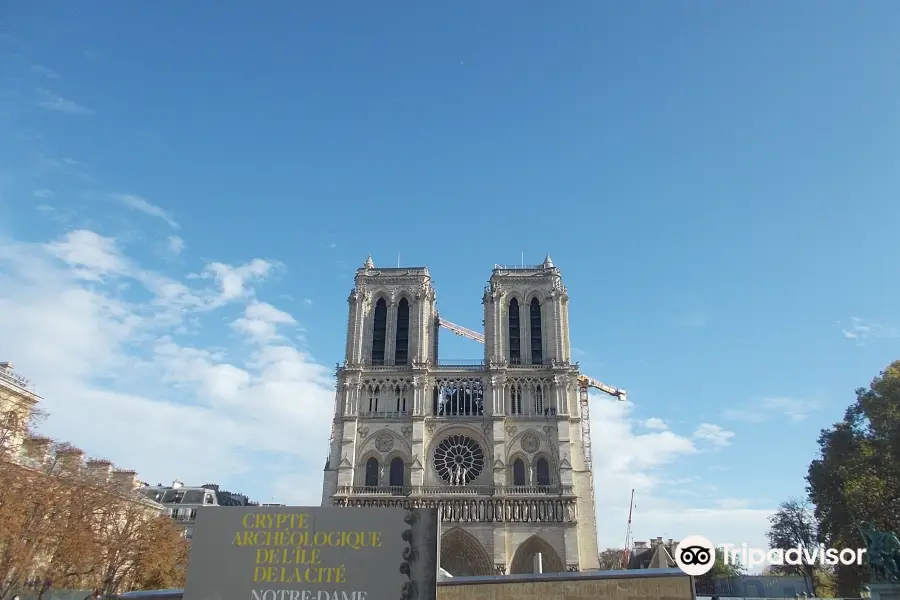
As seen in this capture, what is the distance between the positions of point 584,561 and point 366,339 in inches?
953

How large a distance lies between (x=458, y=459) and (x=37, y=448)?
98.3 feet

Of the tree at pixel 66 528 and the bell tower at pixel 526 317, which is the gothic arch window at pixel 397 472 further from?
the tree at pixel 66 528

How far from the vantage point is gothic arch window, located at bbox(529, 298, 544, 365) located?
54.8 m

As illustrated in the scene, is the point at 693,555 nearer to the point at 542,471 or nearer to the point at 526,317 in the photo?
the point at 542,471

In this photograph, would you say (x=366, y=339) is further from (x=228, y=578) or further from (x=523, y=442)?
(x=228, y=578)

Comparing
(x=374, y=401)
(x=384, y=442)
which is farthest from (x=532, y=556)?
(x=374, y=401)

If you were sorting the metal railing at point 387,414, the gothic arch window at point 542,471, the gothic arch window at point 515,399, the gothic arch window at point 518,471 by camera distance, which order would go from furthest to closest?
the gothic arch window at point 515,399, the metal railing at point 387,414, the gothic arch window at point 518,471, the gothic arch window at point 542,471

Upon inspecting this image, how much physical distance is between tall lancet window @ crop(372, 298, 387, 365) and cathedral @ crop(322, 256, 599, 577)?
9 centimetres

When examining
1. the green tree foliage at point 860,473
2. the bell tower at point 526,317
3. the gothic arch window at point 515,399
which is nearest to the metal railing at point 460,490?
the gothic arch window at point 515,399

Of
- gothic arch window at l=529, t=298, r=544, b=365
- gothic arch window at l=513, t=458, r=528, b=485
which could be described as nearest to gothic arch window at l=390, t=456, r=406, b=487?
gothic arch window at l=513, t=458, r=528, b=485

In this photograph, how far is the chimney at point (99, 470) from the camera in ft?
103

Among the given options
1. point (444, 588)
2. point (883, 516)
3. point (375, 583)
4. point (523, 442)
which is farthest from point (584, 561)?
point (375, 583)

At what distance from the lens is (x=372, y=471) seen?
51.8m

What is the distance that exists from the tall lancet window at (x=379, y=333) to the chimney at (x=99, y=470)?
23.6 meters
